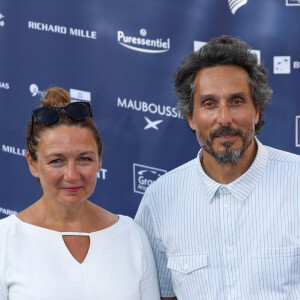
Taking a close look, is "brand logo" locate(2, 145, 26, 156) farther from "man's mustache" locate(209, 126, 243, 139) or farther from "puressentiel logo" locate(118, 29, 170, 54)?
"man's mustache" locate(209, 126, 243, 139)

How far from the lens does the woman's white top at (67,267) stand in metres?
2.54

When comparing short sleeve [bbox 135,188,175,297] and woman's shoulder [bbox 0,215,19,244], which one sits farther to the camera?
short sleeve [bbox 135,188,175,297]

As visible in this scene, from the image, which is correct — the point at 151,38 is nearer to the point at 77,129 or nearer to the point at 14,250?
the point at 77,129

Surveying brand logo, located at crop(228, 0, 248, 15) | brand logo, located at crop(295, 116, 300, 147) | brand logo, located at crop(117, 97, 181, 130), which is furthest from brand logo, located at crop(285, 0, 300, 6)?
brand logo, located at crop(117, 97, 181, 130)

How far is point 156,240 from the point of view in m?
2.93

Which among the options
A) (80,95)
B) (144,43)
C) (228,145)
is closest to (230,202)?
(228,145)

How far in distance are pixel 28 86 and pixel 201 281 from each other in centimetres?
216

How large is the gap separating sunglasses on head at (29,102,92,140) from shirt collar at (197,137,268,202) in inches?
22.3

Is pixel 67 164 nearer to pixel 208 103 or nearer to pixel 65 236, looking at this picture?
pixel 65 236

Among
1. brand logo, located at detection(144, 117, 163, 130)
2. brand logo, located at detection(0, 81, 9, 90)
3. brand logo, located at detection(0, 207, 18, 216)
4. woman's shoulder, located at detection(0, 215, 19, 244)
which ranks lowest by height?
woman's shoulder, located at detection(0, 215, 19, 244)

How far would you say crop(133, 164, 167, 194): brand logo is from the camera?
4.16 m

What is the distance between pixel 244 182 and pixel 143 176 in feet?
4.90

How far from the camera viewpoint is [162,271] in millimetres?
2939

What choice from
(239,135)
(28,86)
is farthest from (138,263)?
(28,86)
